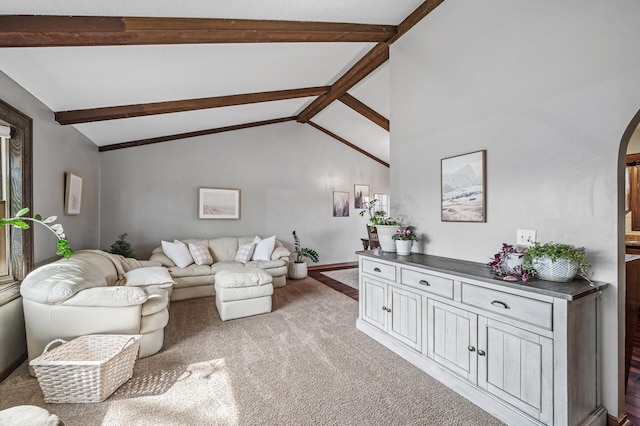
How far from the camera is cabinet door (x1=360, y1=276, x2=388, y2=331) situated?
281 cm

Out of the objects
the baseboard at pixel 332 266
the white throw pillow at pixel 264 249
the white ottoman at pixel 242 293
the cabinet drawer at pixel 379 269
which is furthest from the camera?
the baseboard at pixel 332 266

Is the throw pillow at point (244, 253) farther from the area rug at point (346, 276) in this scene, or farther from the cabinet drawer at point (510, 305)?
the cabinet drawer at point (510, 305)

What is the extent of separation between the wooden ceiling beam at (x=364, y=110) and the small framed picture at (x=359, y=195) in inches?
78.1

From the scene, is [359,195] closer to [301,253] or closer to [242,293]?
[301,253]

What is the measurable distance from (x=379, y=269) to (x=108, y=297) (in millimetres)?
2411

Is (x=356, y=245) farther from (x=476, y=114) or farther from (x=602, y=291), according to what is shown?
(x=602, y=291)

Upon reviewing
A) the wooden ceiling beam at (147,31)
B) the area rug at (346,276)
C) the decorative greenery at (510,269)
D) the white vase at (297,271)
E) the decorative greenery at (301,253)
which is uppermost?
the wooden ceiling beam at (147,31)

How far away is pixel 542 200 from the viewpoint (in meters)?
2.02

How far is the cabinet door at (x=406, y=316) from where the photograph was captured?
2422mm

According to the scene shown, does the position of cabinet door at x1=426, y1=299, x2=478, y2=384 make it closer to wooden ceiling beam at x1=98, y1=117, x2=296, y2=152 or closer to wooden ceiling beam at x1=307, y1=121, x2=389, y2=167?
wooden ceiling beam at x1=98, y1=117, x2=296, y2=152

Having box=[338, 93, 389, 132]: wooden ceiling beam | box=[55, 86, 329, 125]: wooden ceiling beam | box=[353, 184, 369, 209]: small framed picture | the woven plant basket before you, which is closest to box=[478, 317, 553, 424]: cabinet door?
the woven plant basket

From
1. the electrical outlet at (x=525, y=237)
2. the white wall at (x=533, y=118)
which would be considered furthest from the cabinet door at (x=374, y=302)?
the electrical outlet at (x=525, y=237)

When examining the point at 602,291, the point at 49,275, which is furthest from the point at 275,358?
the point at 602,291

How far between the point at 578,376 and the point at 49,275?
378 cm
